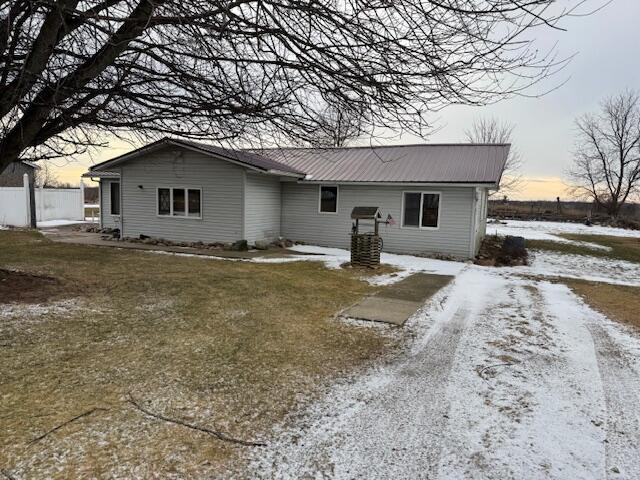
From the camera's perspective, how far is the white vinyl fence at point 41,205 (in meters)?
18.0

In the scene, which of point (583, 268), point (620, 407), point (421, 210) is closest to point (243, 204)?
point (421, 210)

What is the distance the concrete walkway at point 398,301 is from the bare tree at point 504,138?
25526mm

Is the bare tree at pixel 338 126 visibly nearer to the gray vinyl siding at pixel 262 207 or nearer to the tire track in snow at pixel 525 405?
the tire track in snow at pixel 525 405

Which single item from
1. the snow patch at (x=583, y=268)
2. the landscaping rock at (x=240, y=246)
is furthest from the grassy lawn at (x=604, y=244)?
the landscaping rock at (x=240, y=246)

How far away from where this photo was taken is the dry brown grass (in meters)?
6.88

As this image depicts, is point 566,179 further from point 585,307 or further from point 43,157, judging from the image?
point 43,157

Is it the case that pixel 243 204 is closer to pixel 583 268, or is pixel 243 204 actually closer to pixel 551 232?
pixel 583 268

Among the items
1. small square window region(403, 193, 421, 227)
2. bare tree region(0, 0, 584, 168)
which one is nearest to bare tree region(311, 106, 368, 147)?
bare tree region(0, 0, 584, 168)

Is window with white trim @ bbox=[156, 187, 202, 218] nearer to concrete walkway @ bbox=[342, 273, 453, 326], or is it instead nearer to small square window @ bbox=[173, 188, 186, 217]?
small square window @ bbox=[173, 188, 186, 217]

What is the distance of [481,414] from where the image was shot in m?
3.34

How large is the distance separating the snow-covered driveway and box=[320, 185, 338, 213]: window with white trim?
9705 millimetres

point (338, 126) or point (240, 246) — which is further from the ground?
point (338, 126)

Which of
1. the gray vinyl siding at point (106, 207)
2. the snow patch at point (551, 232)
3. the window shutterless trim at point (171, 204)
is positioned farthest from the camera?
the snow patch at point (551, 232)

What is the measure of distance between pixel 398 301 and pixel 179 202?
10115 millimetres
